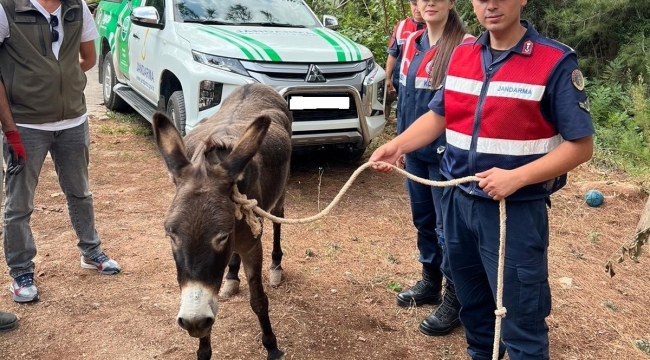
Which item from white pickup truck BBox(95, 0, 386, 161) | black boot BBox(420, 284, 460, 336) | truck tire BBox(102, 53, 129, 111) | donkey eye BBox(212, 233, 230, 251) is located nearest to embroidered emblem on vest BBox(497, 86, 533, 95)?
donkey eye BBox(212, 233, 230, 251)

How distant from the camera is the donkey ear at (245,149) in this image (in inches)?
103

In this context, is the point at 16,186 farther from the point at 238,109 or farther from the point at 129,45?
the point at 129,45

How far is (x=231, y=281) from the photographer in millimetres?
4203

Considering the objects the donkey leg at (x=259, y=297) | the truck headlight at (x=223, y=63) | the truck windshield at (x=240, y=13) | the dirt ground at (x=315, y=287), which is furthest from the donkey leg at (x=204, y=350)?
the truck windshield at (x=240, y=13)

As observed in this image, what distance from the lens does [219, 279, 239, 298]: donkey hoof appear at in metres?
4.19

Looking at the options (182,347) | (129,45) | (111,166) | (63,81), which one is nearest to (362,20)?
(129,45)

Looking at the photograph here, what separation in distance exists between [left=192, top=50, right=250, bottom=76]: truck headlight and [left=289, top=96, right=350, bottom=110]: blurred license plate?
56 cm

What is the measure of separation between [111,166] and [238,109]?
3445 mm

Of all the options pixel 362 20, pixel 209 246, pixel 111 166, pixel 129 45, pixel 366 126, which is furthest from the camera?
pixel 362 20

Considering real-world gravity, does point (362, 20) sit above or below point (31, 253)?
above

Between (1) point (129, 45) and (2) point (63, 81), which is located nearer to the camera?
(2) point (63, 81)

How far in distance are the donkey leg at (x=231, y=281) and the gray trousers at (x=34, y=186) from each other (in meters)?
1.18

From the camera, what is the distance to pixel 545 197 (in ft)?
8.11

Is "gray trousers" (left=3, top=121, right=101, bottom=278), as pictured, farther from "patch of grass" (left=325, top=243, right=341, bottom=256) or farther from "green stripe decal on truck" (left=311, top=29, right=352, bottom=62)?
"green stripe decal on truck" (left=311, top=29, right=352, bottom=62)
